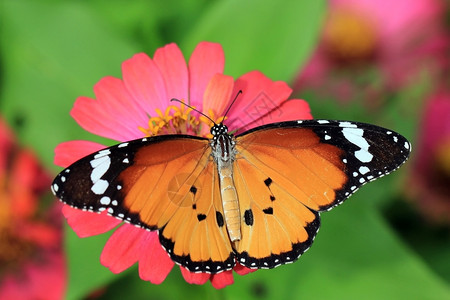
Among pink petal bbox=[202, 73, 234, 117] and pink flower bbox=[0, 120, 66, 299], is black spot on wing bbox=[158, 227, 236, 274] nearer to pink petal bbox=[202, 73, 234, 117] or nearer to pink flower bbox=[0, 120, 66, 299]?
pink petal bbox=[202, 73, 234, 117]

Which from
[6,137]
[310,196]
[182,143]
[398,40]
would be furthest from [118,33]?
[398,40]

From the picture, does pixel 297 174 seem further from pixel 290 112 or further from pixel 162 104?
pixel 162 104

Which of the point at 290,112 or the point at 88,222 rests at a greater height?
the point at 290,112

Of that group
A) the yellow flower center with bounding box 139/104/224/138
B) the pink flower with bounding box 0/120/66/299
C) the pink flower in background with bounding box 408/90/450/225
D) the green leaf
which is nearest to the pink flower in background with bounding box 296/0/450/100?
the pink flower in background with bounding box 408/90/450/225

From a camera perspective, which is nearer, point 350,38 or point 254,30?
point 254,30

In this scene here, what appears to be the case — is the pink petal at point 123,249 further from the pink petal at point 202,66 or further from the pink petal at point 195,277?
the pink petal at point 202,66

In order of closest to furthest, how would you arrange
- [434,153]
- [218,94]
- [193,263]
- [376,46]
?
Answer: 1. [193,263]
2. [218,94]
3. [434,153]
4. [376,46]

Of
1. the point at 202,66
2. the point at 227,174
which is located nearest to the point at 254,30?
the point at 202,66
